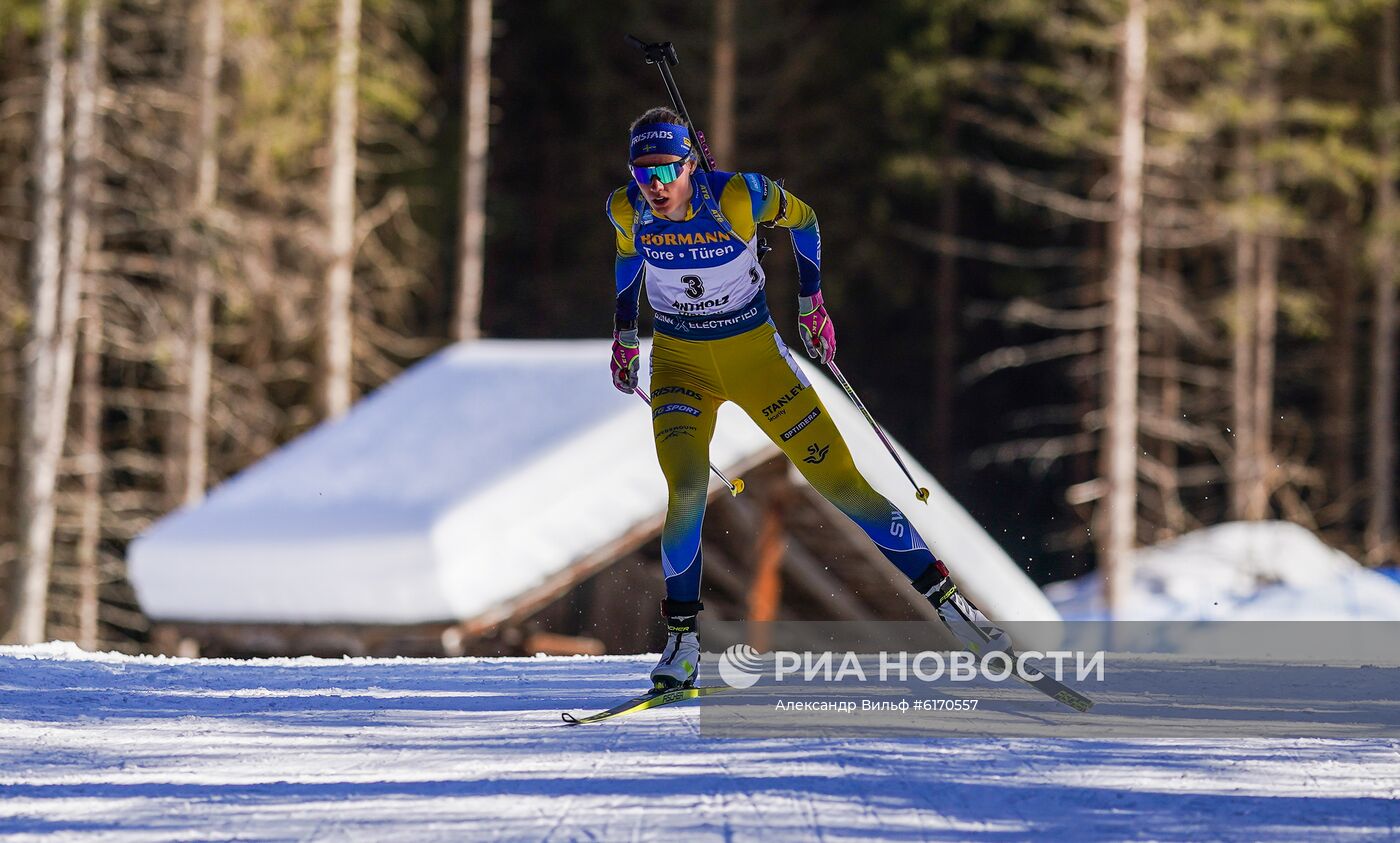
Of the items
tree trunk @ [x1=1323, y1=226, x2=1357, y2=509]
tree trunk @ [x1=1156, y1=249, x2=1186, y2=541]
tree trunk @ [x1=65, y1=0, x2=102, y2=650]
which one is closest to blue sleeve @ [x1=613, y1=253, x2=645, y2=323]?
tree trunk @ [x1=65, y1=0, x2=102, y2=650]

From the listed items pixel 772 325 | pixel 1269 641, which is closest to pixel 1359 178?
pixel 1269 641

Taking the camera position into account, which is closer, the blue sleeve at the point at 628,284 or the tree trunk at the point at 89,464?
the blue sleeve at the point at 628,284

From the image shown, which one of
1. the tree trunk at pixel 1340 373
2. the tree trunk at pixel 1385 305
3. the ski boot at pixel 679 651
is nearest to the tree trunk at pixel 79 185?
the ski boot at pixel 679 651

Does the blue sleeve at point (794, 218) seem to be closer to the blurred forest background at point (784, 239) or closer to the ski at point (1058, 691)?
the ski at point (1058, 691)

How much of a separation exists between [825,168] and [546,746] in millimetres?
26987

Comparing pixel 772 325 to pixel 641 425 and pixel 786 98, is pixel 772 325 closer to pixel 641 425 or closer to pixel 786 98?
pixel 641 425

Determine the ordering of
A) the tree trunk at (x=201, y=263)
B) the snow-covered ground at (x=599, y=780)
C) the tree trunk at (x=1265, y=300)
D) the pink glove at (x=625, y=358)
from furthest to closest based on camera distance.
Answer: the tree trunk at (x=1265, y=300) < the tree trunk at (x=201, y=263) < the pink glove at (x=625, y=358) < the snow-covered ground at (x=599, y=780)

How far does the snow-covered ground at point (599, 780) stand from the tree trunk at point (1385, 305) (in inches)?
902

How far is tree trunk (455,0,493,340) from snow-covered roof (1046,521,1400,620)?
31.3 feet

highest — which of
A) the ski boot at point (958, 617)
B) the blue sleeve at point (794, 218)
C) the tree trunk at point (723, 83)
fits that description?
the tree trunk at point (723, 83)

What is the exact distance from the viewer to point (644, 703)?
586cm

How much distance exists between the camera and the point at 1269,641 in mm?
14992

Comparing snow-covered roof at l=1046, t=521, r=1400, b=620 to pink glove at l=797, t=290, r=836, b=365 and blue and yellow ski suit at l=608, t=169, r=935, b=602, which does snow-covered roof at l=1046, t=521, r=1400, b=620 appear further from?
blue and yellow ski suit at l=608, t=169, r=935, b=602

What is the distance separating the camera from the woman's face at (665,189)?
5.86 metres
